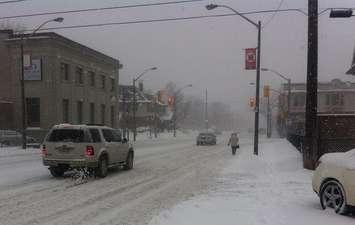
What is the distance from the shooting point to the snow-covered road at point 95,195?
37.0 feet

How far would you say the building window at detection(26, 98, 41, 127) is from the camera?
51.6m

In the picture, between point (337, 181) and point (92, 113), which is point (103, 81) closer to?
point (92, 113)

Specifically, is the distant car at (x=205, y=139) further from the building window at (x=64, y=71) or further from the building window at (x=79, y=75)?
→ the building window at (x=64, y=71)

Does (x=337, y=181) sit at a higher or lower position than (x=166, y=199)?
higher

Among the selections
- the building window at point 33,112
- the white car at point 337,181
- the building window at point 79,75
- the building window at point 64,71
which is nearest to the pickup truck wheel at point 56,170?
the white car at point 337,181

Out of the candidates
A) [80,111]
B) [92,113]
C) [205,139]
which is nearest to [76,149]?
[205,139]

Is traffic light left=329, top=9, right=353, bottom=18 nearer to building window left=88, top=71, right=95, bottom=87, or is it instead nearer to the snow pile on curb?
the snow pile on curb

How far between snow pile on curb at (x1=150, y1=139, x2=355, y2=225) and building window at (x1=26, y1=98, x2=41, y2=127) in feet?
116

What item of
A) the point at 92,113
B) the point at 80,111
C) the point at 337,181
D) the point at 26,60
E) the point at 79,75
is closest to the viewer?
the point at 337,181

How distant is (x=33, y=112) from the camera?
170 ft

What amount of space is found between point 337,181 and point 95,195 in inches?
246

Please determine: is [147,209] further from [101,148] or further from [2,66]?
[2,66]

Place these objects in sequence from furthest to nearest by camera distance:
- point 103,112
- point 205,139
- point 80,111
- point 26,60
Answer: point 103,112 < point 80,111 < point 205,139 < point 26,60

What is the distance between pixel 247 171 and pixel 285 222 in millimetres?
11770
